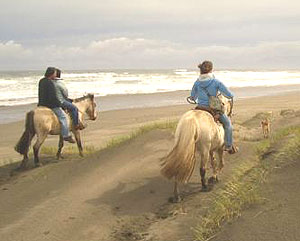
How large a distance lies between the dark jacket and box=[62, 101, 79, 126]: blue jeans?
242 mm

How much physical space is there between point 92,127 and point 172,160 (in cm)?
1251


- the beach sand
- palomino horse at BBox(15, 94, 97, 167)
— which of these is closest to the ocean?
palomino horse at BBox(15, 94, 97, 167)

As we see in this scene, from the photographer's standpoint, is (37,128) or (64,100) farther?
(64,100)

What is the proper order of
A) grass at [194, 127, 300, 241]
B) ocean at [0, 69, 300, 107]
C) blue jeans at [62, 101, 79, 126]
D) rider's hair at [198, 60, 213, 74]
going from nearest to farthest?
grass at [194, 127, 300, 241]
rider's hair at [198, 60, 213, 74]
blue jeans at [62, 101, 79, 126]
ocean at [0, 69, 300, 107]

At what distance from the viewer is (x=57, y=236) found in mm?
6145

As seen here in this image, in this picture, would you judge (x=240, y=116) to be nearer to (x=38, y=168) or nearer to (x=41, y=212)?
(x=38, y=168)

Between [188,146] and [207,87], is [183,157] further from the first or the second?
[207,87]

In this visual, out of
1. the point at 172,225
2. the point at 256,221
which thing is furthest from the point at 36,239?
the point at 256,221

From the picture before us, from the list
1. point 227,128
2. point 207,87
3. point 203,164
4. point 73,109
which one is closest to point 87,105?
point 73,109

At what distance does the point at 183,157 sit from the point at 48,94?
5.01 m

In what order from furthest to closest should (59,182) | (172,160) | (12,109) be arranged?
(12,109) → (59,182) → (172,160)

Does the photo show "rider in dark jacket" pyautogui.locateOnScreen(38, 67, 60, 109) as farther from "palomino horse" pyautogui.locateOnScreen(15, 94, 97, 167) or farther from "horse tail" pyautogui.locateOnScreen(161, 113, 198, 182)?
"horse tail" pyautogui.locateOnScreen(161, 113, 198, 182)

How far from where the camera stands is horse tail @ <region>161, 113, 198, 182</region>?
6.84 meters

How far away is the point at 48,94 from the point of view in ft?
34.9
